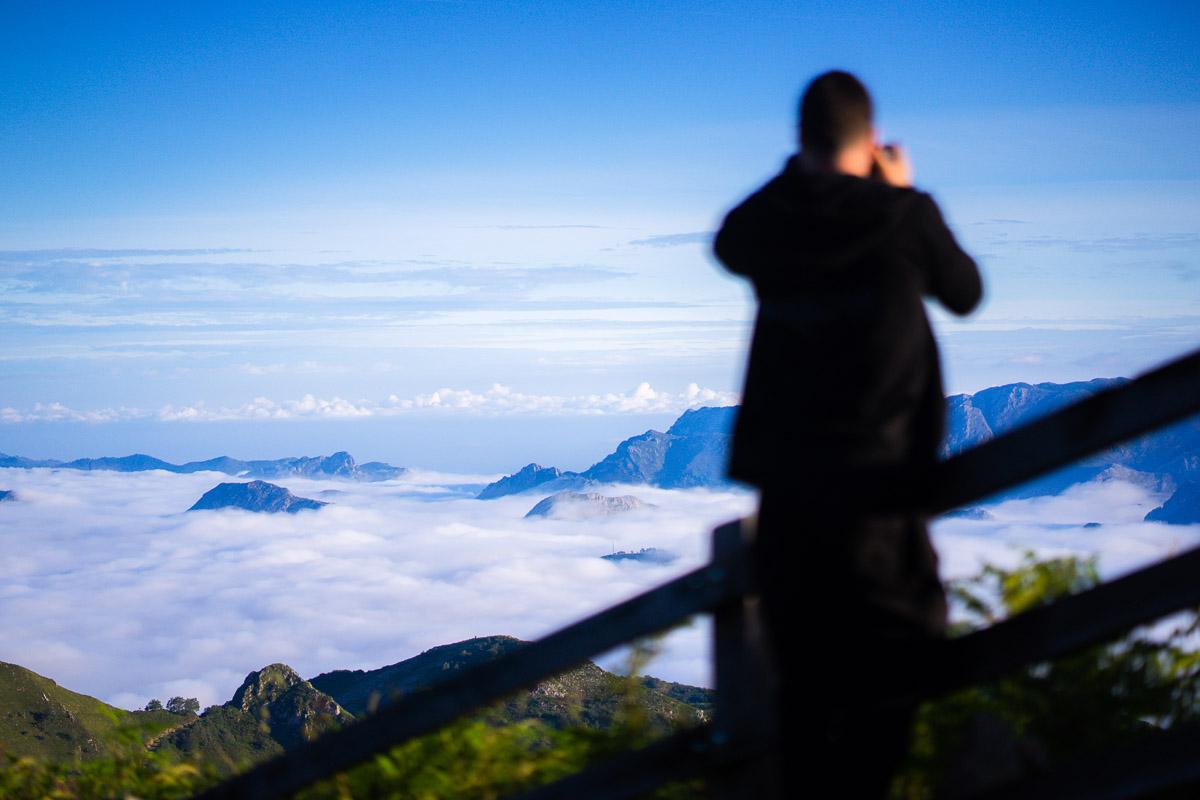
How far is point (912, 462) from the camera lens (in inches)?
140

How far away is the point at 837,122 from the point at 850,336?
85 centimetres

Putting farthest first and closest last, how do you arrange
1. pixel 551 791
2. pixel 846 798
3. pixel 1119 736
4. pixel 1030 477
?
pixel 1119 736 < pixel 551 791 < pixel 846 798 < pixel 1030 477

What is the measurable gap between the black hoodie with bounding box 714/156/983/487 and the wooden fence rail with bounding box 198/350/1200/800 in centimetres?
20

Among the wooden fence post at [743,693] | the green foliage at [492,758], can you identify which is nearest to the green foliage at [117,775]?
the green foliage at [492,758]

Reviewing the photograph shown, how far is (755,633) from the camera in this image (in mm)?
3803

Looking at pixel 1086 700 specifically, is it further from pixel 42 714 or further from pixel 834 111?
pixel 42 714

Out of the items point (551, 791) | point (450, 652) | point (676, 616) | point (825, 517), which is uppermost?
point (825, 517)

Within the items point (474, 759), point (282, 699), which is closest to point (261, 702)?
point (282, 699)

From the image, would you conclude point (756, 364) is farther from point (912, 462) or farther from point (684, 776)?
point (684, 776)

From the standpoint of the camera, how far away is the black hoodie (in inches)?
139

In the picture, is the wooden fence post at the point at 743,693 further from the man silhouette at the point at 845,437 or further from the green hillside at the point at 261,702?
the green hillside at the point at 261,702

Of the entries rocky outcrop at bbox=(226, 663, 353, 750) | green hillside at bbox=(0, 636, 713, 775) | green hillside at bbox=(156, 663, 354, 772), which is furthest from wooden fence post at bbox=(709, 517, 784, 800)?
rocky outcrop at bbox=(226, 663, 353, 750)

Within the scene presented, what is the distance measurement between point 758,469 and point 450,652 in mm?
167770

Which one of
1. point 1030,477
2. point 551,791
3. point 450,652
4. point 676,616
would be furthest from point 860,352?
point 450,652
